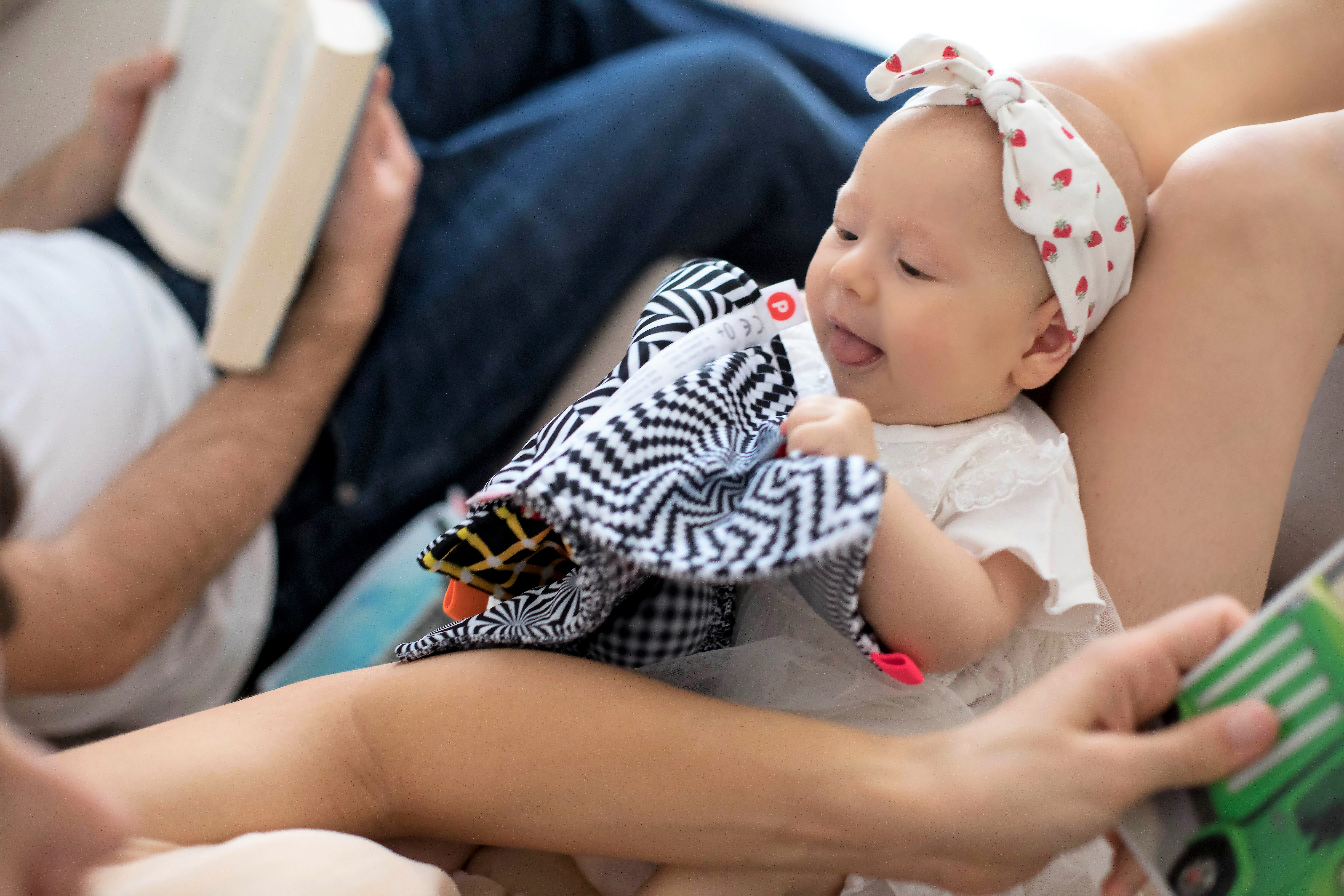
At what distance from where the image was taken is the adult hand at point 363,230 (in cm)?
111

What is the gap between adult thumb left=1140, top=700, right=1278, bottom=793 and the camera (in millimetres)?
375

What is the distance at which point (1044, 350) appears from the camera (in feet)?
2.17

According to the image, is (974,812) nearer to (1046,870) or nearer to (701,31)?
(1046,870)

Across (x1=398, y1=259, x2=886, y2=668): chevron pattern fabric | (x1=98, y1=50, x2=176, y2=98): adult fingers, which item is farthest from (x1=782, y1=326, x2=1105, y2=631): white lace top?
(x1=98, y1=50, x2=176, y2=98): adult fingers

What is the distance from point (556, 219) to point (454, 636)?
27.9 inches

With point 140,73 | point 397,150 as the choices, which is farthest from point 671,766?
point 140,73

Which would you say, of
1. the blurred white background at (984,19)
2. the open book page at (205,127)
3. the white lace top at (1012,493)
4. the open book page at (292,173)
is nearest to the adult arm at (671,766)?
the white lace top at (1012,493)

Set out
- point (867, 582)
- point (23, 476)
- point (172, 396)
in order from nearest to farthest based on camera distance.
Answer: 1. point (867, 582)
2. point (23, 476)
3. point (172, 396)

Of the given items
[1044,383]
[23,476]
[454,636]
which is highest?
[1044,383]

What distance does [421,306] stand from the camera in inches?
45.1

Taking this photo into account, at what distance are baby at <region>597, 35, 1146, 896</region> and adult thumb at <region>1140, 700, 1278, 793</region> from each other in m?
0.15

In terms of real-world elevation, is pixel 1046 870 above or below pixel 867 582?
below

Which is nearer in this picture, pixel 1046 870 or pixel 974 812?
pixel 974 812

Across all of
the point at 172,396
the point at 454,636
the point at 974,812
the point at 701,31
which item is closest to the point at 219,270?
the point at 172,396
